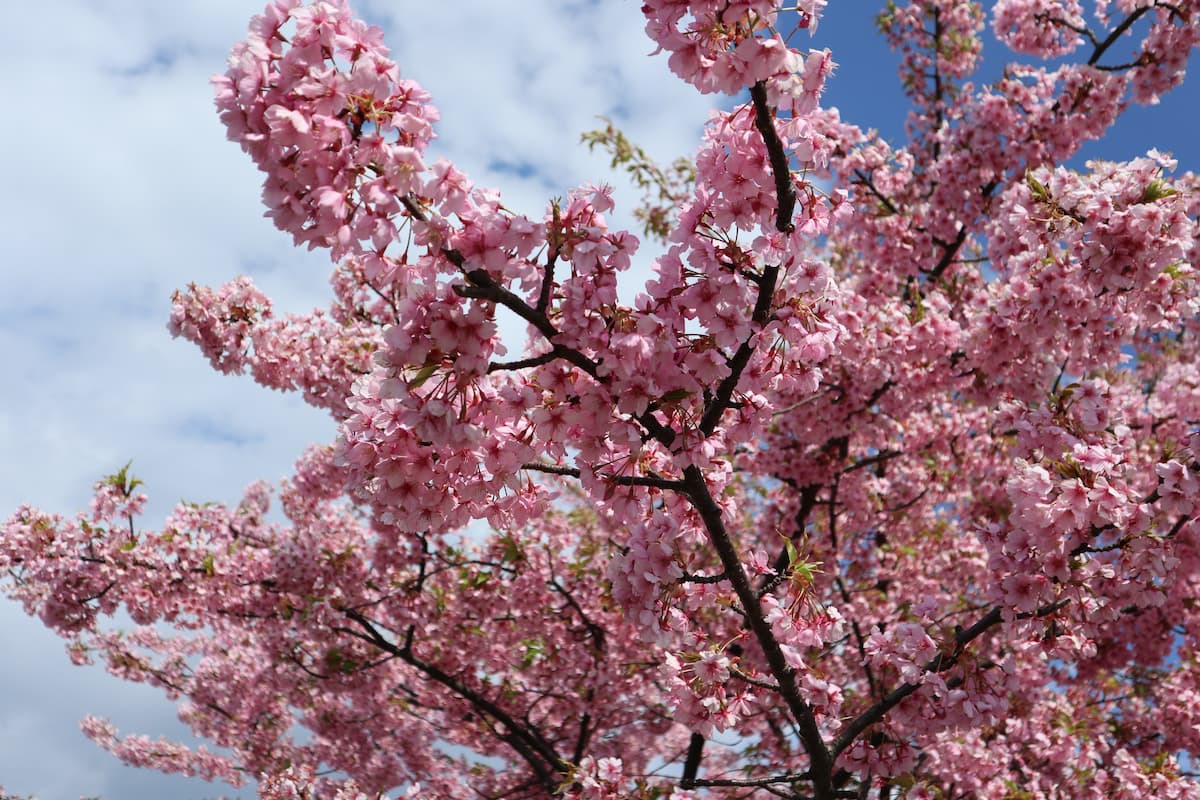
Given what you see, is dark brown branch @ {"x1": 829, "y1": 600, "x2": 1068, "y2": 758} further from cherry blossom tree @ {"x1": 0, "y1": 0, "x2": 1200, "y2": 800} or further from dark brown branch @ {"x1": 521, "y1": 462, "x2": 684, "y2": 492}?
dark brown branch @ {"x1": 521, "y1": 462, "x2": 684, "y2": 492}

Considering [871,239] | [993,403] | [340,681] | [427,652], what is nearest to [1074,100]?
[871,239]

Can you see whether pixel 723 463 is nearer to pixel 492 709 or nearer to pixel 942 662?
pixel 942 662

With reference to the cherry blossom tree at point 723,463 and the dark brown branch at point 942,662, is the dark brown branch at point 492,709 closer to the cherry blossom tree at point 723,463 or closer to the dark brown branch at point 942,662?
the cherry blossom tree at point 723,463

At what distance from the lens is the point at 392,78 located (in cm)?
233

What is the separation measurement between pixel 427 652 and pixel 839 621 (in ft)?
21.6

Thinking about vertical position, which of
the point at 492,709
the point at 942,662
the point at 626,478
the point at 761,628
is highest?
the point at 492,709

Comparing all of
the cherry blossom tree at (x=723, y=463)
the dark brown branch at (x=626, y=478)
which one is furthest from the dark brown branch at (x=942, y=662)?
the dark brown branch at (x=626, y=478)

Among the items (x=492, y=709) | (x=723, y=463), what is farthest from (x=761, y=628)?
(x=492, y=709)

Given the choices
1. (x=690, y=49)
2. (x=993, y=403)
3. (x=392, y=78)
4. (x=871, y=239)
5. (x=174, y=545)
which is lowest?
(x=392, y=78)

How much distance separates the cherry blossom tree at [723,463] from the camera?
253 centimetres

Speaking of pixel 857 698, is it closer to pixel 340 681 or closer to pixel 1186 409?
pixel 1186 409

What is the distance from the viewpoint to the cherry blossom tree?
8.31 feet

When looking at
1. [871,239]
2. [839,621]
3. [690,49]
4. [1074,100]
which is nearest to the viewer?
[690,49]

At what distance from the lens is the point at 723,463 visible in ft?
12.0
